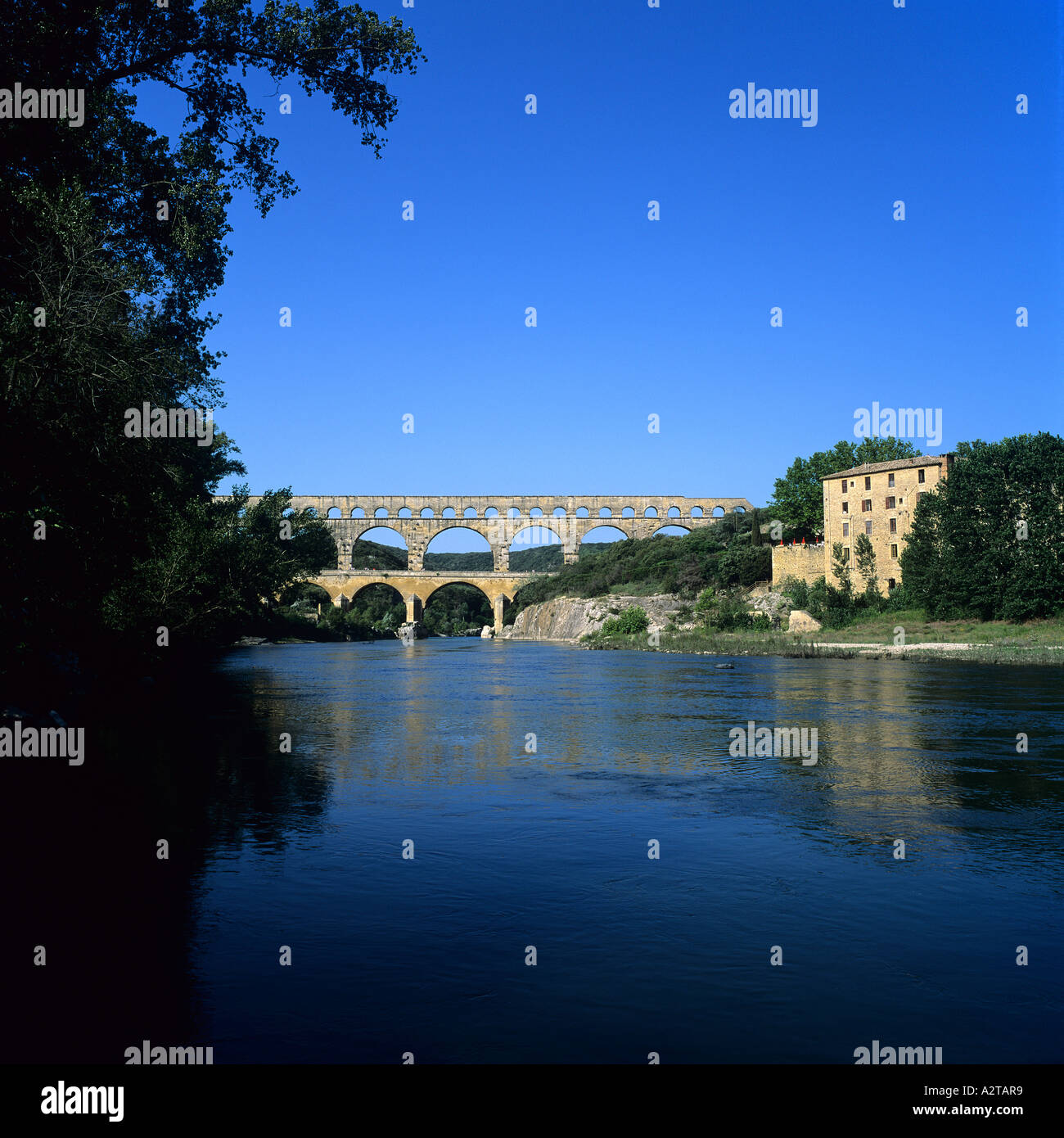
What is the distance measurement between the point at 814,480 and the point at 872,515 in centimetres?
1403

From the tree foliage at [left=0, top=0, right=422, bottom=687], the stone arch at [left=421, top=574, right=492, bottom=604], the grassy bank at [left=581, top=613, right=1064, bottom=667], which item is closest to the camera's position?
the tree foliage at [left=0, top=0, right=422, bottom=687]

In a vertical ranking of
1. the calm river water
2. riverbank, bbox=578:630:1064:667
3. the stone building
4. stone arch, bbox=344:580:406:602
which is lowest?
riverbank, bbox=578:630:1064:667

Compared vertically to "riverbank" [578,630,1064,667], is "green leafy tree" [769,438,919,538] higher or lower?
higher

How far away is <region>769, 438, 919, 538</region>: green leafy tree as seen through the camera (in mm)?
71938

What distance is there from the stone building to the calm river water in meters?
42.4

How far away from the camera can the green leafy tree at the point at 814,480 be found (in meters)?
71.9

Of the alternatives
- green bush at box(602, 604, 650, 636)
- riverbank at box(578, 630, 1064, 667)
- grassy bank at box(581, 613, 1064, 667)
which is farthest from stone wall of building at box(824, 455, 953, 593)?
green bush at box(602, 604, 650, 636)

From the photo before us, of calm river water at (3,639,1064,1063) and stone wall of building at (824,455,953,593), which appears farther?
stone wall of building at (824,455,953,593)

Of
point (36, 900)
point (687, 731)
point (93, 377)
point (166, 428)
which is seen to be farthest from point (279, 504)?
point (36, 900)

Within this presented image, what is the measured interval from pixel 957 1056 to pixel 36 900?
6.90 meters

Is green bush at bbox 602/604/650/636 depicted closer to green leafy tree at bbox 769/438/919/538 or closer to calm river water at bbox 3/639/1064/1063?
green leafy tree at bbox 769/438/919/538

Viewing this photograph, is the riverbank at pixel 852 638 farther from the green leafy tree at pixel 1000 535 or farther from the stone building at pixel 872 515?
the stone building at pixel 872 515

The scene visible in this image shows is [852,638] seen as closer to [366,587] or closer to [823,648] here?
[823,648]
